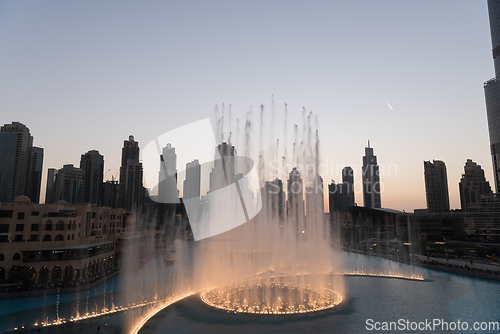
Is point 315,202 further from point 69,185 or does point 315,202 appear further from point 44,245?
point 69,185

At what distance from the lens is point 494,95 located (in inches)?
5305

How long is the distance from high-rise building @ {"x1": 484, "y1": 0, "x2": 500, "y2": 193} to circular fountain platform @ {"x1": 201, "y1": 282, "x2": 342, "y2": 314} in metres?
143

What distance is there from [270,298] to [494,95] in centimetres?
15354

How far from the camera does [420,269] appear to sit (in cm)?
5803

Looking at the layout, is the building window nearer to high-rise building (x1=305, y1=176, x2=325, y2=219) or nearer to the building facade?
the building facade

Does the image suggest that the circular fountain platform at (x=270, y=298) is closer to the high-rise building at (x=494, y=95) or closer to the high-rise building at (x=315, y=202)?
the high-rise building at (x=315, y=202)

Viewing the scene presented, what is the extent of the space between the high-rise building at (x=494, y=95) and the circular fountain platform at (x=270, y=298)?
143m

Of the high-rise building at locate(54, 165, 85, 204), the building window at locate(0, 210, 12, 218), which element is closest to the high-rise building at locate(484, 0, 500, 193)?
the building window at locate(0, 210, 12, 218)

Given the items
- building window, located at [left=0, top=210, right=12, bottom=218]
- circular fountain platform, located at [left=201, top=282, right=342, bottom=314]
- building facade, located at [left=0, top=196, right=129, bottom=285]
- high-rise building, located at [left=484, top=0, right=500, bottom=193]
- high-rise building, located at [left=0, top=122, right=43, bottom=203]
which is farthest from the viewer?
high-rise building, located at [left=0, top=122, right=43, bottom=203]

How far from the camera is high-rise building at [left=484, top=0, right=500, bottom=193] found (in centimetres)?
13375

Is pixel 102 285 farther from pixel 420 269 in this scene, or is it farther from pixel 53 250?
pixel 420 269

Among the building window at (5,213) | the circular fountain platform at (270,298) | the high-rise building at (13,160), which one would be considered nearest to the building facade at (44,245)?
the building window at (5,213)

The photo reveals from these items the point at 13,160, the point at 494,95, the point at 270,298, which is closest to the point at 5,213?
the point at 270,298

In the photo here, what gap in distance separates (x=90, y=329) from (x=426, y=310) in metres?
29.4
